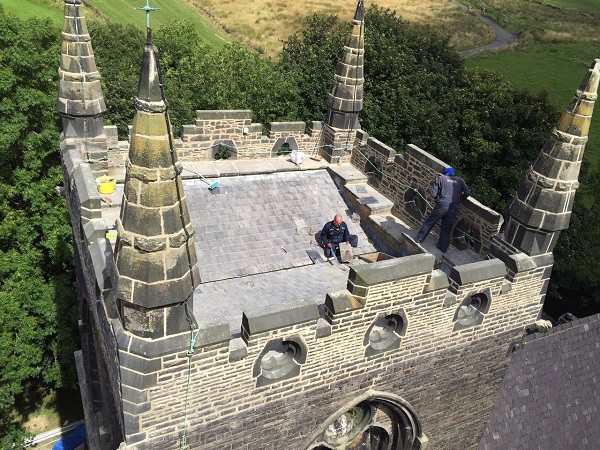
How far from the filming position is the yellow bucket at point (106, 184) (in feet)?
40.8

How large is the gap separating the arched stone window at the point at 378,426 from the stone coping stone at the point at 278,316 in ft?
10.7

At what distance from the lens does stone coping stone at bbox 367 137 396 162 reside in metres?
13.9

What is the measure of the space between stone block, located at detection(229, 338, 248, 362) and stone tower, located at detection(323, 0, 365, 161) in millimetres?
8447

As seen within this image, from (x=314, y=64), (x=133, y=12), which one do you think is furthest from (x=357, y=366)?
(x=133, y=12)

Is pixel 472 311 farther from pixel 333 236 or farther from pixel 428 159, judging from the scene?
pixel 428 159

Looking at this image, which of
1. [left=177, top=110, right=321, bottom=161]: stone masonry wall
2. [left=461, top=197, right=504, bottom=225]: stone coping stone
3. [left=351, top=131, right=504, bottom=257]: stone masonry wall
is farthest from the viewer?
[left=177, top=110, right=321, bottom=161]: stone masonry wall

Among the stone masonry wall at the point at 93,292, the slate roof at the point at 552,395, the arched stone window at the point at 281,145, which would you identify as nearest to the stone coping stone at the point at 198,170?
the arched stone window at the point at 281,145

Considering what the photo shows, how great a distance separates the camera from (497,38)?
62594mm

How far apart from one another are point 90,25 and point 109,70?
24.2ft

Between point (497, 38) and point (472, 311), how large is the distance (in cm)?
6133

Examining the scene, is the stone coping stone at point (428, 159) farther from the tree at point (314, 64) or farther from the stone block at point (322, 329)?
the tree at point (314, 64)

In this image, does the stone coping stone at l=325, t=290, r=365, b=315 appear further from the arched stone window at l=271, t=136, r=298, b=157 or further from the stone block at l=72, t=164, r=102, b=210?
the arched stone window at l=271, t=136, r=298, b=157

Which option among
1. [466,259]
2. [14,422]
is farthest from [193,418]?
[14,422]

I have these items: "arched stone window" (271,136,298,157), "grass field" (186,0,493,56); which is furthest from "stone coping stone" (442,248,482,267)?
"grass field" (186,0,493,56)
